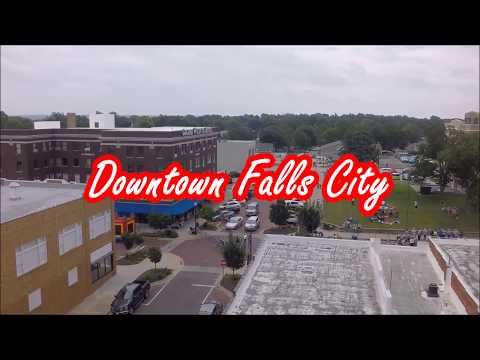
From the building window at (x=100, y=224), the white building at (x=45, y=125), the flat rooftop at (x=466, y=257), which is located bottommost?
the building window at (x=100, y=224)

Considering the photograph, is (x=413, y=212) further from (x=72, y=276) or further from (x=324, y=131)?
(x=324, y=131)

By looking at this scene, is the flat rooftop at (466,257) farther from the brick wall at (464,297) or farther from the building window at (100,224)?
the building window at (100,224)

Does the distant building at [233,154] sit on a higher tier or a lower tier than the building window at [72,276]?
higher

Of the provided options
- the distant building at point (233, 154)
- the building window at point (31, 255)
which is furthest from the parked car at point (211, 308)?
the distant building at point (233, 154)

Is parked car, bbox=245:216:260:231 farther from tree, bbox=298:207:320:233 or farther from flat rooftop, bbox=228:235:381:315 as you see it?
flat rooftop, bbox=228:235:381:315

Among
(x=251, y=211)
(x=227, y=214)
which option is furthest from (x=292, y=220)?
(x=227, y=214)

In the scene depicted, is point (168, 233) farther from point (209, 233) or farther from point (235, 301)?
point (235, 301)

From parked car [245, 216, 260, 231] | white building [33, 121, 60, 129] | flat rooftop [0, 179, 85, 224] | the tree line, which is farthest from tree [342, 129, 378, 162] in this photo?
flat rooftop [0, 179, 85, 224]
